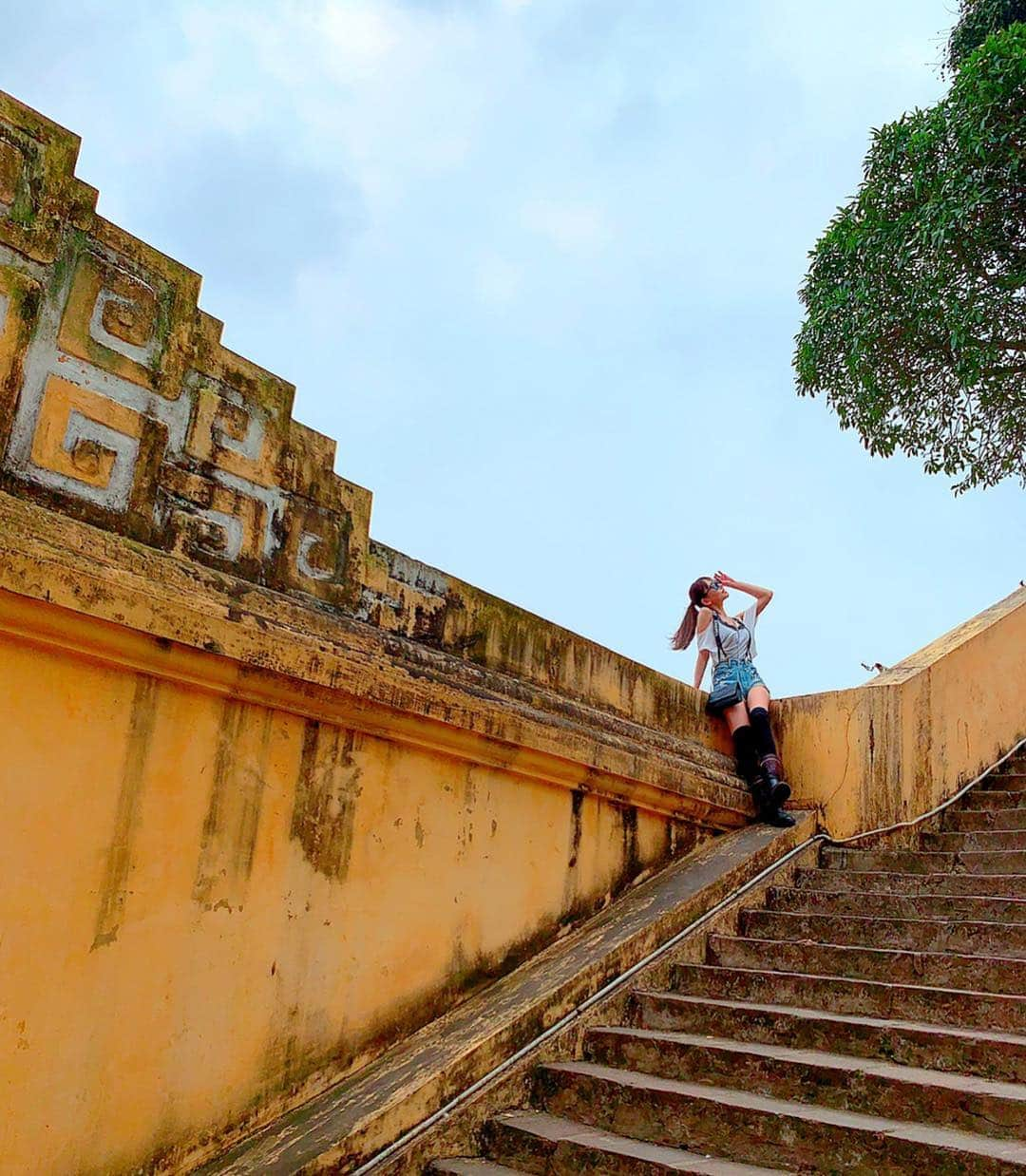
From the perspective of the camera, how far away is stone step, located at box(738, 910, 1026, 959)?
13.4 feet

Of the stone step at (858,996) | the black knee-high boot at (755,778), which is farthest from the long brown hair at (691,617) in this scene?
the stone step at (858,996)

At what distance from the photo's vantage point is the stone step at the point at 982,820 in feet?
18.3

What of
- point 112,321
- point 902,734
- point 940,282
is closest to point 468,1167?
point 112,321

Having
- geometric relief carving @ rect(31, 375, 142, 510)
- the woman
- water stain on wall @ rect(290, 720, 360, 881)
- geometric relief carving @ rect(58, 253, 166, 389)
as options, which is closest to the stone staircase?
the woman

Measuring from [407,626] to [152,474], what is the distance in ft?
4.07

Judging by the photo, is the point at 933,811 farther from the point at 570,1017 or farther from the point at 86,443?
the point at 86,443

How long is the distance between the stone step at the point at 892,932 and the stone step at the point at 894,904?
0.06 metres

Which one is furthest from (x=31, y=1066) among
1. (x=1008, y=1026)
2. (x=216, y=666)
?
(x=1008, y=1026)

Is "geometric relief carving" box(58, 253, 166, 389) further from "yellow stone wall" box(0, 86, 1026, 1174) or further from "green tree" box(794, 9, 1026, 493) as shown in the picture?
"green tree" box(794, 9, 1026, 493)

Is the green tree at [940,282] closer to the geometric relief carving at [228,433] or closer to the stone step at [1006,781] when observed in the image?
the stone step at [1006,781]

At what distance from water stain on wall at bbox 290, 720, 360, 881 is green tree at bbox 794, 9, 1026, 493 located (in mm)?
8496

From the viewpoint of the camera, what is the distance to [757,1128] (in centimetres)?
322

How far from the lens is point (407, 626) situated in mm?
4383

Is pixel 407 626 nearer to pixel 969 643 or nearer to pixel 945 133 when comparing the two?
pixel 969 643
